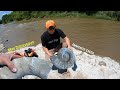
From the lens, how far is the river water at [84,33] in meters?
9.66

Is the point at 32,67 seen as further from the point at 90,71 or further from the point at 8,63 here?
the point at 90,71

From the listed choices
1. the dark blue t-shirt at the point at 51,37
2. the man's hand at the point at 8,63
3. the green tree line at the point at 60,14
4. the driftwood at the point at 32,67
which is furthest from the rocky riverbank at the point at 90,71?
the green tree line at the point at 60,14

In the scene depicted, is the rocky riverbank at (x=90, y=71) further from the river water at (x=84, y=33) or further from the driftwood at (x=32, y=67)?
the river water at (x=84, y=33)

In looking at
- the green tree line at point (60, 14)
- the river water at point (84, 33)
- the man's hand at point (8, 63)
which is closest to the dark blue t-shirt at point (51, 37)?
the man's hand at point (8, 63)

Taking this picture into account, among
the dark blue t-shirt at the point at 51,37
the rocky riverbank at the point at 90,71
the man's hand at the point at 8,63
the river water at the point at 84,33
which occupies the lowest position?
the river water at the point at 84,33

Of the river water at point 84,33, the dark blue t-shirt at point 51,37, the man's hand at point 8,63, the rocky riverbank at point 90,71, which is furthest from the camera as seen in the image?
the river water at point 84,33

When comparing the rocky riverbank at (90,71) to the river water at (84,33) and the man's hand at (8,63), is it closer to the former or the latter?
the man's hand at (8,63)

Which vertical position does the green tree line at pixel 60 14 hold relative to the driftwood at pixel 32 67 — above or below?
below

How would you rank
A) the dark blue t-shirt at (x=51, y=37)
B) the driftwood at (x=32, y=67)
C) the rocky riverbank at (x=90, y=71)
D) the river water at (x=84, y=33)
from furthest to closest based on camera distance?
the river water at (x=84, y=33) → the dark blue t-shirt at (x=51, y=37) → the rocky riverbank at (x=90, y=71) → the driftwood at (x=32, y=67)

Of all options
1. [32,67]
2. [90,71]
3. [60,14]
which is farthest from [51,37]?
[60,14]

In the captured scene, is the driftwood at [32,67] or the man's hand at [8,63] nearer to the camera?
the man's hand at [8,63]

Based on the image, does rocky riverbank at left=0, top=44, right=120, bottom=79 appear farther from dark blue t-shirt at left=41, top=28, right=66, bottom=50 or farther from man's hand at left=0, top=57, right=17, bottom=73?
dark blue t-shirt at left=41, top=28, right=66, bottom=50
